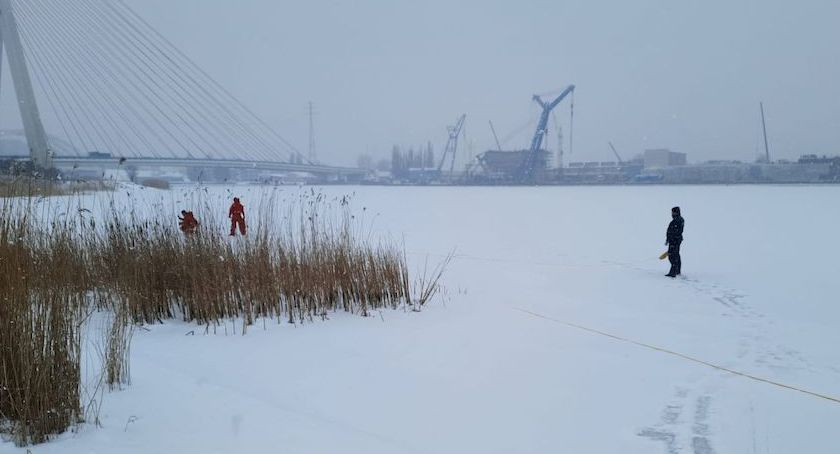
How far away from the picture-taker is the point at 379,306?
5.41 m

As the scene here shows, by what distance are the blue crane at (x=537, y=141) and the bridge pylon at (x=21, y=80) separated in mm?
52679

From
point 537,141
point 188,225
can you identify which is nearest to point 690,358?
point 188,225

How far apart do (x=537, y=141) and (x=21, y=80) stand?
55.5 m

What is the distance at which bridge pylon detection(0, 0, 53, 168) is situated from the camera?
519 inches

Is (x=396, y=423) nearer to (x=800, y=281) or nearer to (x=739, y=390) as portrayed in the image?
(x=739, y=390)

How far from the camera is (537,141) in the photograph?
63875 mm

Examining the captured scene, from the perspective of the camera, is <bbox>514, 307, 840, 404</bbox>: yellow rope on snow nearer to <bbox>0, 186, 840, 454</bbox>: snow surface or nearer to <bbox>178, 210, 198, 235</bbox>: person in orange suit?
<bbox>0, 186, 840, 454</bbox>: snow surface

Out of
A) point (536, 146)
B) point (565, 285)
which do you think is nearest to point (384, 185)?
point (536, 146)

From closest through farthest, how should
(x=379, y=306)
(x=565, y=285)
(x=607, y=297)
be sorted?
(x=379, y=306) → (x=607, y=297) → (x=565, y=285)

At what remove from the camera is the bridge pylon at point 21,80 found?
43.2ft

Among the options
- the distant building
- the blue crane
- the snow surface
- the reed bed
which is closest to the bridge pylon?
the reed bed

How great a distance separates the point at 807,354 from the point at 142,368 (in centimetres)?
467

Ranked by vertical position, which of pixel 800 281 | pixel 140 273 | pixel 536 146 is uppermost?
pixel 536 146

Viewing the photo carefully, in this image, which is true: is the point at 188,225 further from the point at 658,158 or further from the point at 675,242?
the point at 658,158
